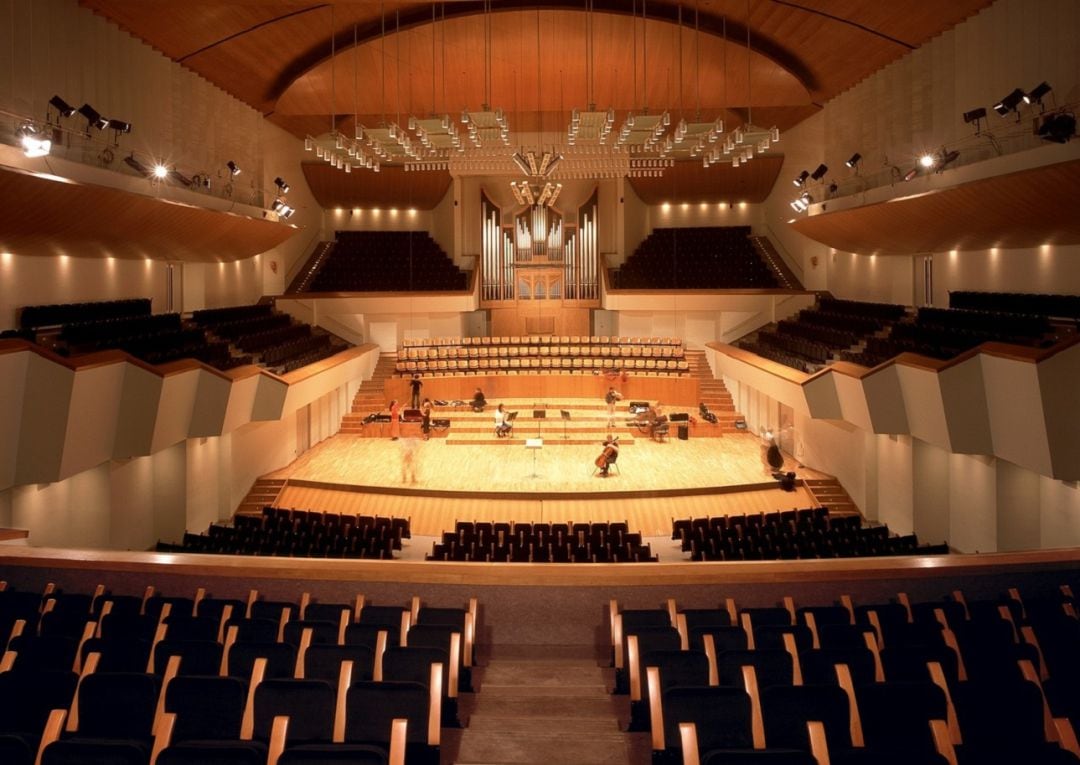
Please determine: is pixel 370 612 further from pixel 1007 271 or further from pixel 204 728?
pixel 1007 271

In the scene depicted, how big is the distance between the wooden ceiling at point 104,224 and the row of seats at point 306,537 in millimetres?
3496

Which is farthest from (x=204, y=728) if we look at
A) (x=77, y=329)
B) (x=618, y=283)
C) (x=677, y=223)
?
(x=677, y=223)

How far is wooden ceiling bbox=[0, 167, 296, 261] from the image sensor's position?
7.90m

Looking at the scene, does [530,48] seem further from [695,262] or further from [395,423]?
→ [695,262]

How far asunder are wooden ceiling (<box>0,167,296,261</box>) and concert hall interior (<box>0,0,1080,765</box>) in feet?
0.23

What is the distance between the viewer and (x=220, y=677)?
7.88ft

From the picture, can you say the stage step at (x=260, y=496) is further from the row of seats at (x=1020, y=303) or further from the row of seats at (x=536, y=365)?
the row of seats at (x=1020, y=303)

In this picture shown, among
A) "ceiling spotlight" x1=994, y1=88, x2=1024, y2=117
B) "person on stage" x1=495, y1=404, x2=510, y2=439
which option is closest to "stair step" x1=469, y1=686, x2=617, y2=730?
"ceiling spotlight" x1=994, y1=88, x2=1024, y2=117

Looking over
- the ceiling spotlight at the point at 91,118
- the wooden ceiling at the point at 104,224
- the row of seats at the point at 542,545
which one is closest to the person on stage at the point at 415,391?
the wooden ceiling at the point at 104,224

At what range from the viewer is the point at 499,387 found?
55.2ft

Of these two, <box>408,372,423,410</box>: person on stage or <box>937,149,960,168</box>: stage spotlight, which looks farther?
<box>408,372,423,410</box>: person on stage

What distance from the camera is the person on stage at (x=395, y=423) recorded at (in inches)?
582

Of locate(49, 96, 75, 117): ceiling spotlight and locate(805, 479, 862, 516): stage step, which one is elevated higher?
locate(49, 96, 75, 117): ceiling spotlight

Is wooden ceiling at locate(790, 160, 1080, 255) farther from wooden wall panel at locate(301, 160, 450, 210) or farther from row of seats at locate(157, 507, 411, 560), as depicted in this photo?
wooden wall panel at locate(301, 160, 450, 210)
